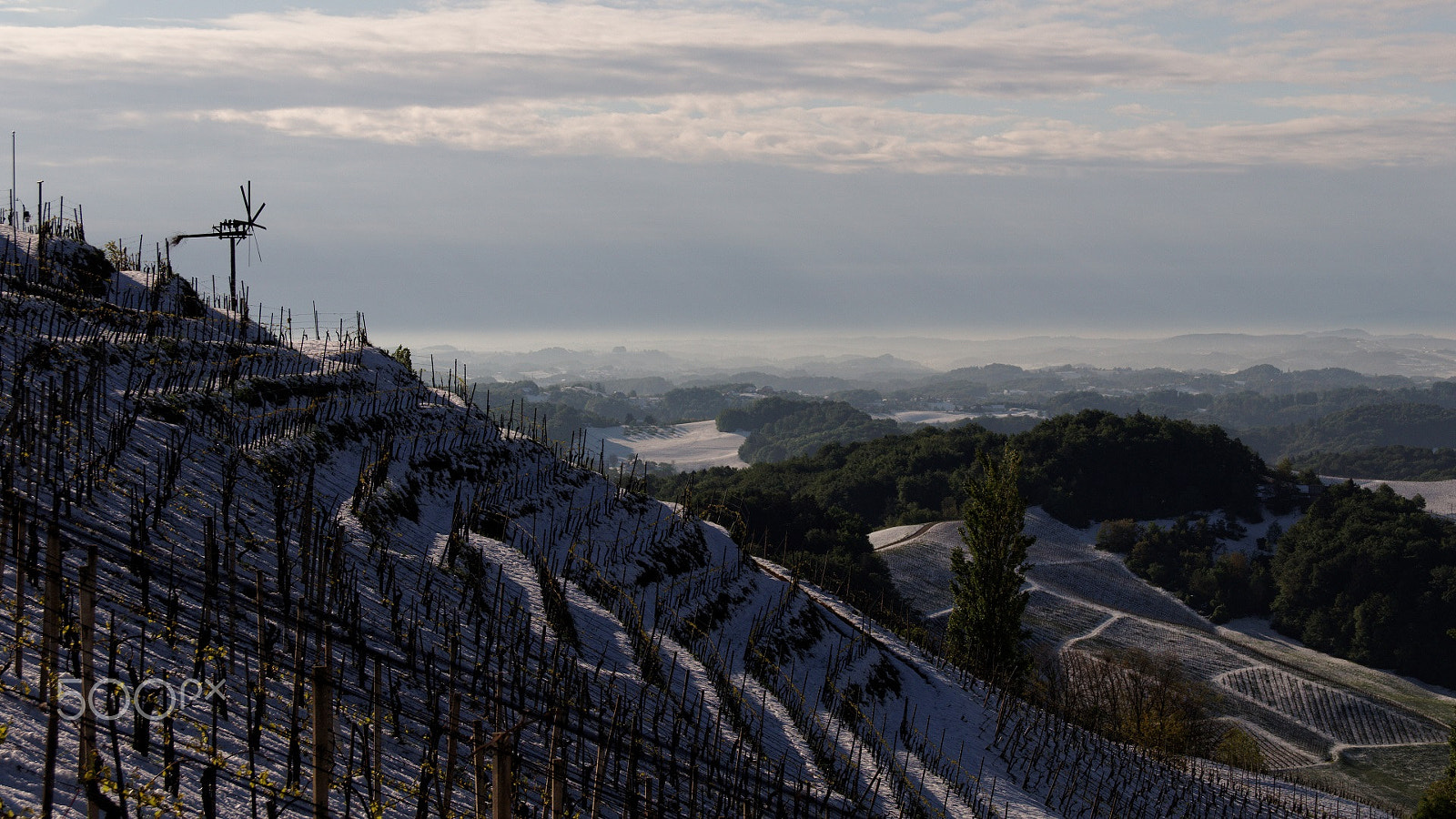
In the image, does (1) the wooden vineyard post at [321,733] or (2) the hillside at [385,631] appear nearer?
(1) the wooden vineyard post at [321,733]

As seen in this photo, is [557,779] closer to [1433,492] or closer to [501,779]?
[501,779]

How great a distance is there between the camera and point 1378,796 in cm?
5553

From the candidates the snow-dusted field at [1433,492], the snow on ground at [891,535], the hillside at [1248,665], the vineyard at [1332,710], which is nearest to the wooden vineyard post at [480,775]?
the hillside at [1248,665]

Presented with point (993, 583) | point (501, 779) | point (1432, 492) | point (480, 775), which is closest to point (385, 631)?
point (480, 775)

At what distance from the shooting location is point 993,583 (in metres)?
46.9

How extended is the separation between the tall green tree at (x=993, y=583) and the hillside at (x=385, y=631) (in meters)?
6.84

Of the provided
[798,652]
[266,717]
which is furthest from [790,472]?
[266,717]

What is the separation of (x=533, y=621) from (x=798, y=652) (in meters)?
12.7

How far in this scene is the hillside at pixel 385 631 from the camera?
42.0 feet

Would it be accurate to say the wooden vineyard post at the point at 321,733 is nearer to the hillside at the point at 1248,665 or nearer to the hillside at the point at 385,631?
the hillside at the point at 385,631

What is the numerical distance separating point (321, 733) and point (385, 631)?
29.9ft

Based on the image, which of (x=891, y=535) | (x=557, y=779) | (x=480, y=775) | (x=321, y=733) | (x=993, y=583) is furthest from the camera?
(x=891, y=535)

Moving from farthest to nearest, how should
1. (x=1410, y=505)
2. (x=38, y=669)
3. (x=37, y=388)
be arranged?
(x=1410, y=505) → (x=37, y=388) → (x=38, y=669)

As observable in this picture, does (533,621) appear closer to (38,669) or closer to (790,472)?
(38,669)
